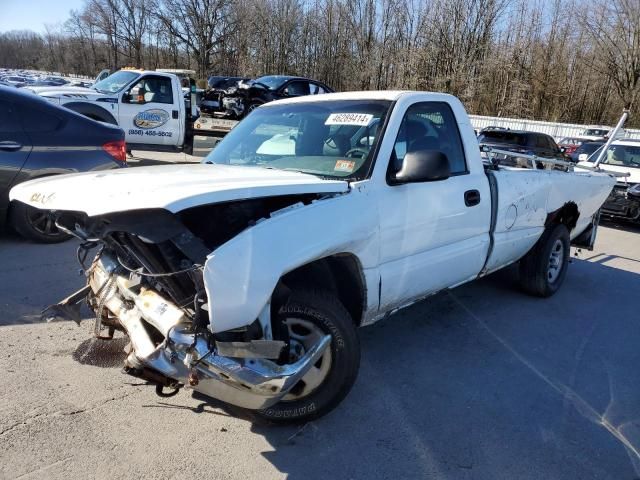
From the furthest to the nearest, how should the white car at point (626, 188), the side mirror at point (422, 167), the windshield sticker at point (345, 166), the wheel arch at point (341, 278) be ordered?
1. the white car at point (626, 188)
2. the windshield sticker at point (345, 166)
3. the side mirror at point (422, 167)
4. the wheel arch at point (341, 278)

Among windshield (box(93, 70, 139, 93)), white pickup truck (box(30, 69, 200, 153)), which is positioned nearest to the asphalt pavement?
white pickup truck (box(30, 69, 200, 153))

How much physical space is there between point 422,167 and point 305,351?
4.31ft

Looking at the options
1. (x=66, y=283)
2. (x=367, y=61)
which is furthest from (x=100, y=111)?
(x=367, y=61)

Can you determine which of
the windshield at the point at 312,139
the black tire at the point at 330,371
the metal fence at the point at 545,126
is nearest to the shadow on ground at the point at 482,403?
the black tire at the point at 330,371

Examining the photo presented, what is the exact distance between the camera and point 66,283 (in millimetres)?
4867

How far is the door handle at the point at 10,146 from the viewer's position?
217 inches

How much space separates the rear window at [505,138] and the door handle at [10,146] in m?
11.9

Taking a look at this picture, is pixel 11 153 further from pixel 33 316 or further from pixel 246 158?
pixel 246 158

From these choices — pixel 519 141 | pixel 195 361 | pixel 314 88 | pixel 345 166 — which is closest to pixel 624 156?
pixel 519 141

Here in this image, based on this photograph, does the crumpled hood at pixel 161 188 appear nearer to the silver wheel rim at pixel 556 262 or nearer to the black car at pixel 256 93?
the silver wheel rim at pixel 556 262

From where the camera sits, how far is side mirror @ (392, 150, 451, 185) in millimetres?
3154

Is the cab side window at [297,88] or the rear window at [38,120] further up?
the cab side window at [297,88]

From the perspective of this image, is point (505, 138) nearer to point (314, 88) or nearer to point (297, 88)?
point (314, 88)

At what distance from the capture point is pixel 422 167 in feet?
10.3
